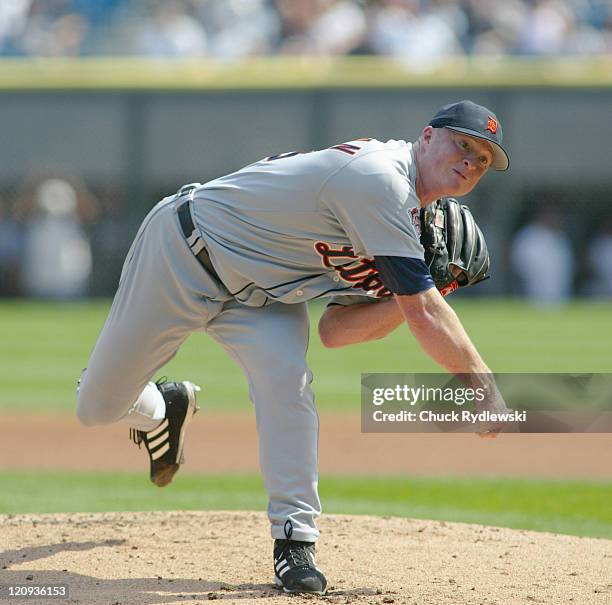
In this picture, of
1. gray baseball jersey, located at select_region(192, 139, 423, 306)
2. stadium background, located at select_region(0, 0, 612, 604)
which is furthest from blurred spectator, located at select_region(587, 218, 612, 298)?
gray baseball jersey, located at select_region(192, 139, 423, 306)

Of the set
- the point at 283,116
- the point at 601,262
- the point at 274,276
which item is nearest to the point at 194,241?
the point at 274,276

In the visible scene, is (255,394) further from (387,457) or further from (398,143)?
(387,457)

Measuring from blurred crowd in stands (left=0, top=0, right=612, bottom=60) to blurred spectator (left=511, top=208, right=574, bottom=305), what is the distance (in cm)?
216

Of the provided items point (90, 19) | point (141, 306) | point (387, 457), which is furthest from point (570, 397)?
point (90, 19)

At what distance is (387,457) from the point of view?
6.93m

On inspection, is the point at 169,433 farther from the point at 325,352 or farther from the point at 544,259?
the point at 544,259

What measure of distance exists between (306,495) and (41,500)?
234 centimetres

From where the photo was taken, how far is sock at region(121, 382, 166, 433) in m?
4.23

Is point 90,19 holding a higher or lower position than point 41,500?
higher

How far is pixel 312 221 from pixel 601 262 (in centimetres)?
1168

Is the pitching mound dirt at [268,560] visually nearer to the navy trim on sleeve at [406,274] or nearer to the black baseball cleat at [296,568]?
the black baseball cleat at [296,568]

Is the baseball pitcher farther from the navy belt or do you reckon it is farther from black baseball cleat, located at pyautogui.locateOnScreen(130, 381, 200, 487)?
black baseball cleat, located at pyautogui.locateOnScreen(130, 381, 200, 487)

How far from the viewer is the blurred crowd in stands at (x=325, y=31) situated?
14516 millimetres

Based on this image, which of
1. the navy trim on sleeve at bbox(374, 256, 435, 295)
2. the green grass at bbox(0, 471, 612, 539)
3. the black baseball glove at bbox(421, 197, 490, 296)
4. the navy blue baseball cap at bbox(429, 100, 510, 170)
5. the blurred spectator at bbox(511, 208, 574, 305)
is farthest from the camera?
the blurred spectator at bbox(511, 208, 574, 305)
